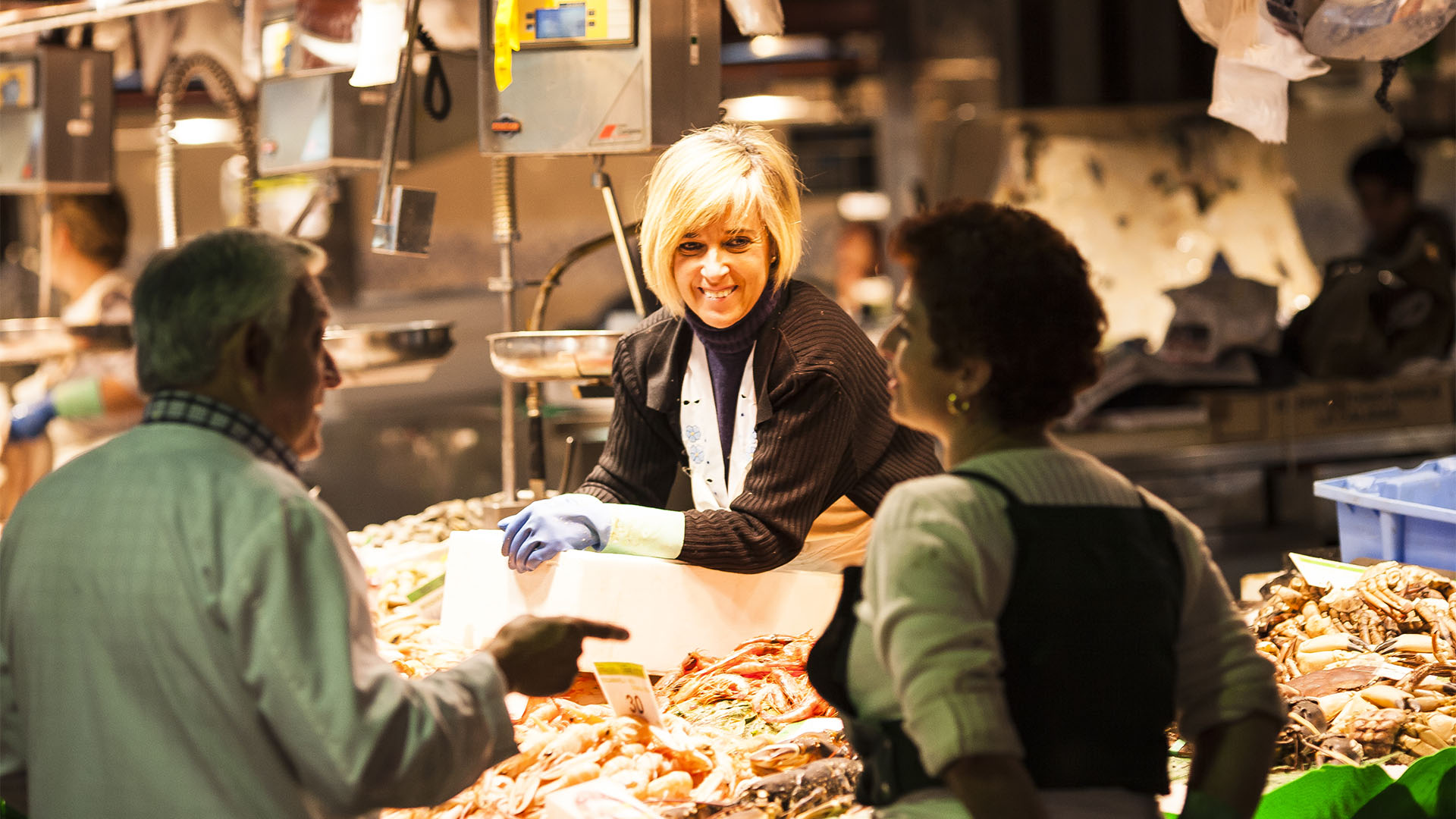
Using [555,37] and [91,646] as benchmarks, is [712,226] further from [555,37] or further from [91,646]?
[91,646]

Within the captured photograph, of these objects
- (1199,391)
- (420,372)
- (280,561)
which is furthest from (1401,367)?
(280,561)

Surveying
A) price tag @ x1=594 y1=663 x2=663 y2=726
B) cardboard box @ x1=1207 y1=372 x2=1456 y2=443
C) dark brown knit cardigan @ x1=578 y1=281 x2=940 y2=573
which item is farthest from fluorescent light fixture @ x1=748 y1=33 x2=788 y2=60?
price tag @ x1=594 y1=663 x2=663 y2=726

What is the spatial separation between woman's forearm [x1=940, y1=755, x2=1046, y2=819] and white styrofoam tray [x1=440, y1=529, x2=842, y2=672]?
1135mm

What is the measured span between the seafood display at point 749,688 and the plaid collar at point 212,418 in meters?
0.96

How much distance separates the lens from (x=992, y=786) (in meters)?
1.25

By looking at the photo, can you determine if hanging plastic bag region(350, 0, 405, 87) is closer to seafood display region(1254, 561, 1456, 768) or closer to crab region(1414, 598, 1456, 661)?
seafood display region(1254, 561, 1456, 768)

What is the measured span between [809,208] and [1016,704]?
8.43 meters

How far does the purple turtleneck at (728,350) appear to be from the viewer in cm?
250

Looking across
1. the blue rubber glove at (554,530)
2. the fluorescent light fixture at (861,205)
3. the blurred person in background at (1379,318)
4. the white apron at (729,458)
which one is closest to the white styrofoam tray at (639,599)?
the blue rubber glove at (554,530)

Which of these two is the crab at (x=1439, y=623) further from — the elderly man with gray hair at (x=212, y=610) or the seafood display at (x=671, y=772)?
the elderly man with gray hair at (x=212, y=610)

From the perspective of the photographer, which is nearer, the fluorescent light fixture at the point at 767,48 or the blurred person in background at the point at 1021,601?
the blurred person in background at the point at 1021,601

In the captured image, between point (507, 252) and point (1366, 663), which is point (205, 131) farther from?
point (1366, 663)

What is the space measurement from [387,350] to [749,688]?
61.8 inches

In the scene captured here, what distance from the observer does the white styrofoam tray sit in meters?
2.33
